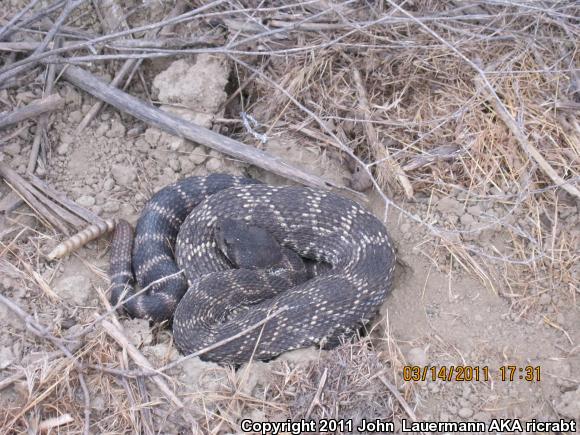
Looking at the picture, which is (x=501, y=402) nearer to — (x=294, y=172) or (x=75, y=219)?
(x=294, y=172)

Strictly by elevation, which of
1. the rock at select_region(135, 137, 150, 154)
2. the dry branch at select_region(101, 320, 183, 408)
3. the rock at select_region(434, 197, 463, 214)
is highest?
the rock at select_region(135, 137, 150, 154)

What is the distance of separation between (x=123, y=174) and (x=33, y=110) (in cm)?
76

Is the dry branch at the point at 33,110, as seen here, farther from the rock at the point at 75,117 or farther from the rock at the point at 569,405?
the rock at the point at 569,405

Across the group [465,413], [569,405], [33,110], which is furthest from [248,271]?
[569,405]

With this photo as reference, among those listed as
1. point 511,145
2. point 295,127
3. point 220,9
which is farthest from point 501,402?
point 220,9

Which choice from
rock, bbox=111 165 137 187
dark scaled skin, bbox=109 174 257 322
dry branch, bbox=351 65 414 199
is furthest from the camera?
rock, bbox=111 165 137 187

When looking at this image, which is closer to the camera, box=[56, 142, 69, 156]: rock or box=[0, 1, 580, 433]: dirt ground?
box=[0, 1, 580, 433]: dirt ground

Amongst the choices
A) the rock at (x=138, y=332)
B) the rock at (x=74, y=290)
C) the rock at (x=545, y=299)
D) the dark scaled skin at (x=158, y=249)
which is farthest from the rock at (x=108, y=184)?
the rock at (x=545, y=299)

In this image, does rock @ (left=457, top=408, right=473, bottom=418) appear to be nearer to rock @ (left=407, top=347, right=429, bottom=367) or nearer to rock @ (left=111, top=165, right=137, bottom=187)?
rock @ (left=407, top=347, right=429, bottom=367)

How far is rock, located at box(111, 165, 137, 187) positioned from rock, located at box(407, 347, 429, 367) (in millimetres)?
2385

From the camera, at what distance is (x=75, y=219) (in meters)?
4.35

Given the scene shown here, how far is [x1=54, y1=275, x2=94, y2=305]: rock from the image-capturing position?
4.00m

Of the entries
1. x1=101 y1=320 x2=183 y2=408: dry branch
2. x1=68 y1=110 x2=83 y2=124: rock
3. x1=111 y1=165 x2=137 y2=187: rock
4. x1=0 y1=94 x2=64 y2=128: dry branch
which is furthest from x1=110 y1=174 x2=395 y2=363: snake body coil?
x1=0 y1=94 x2=64 y2=128: dry branch
